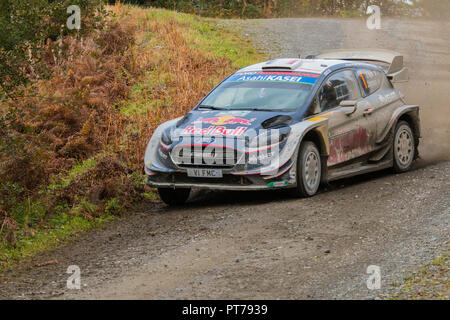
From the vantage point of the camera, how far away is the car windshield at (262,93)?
10336 mm

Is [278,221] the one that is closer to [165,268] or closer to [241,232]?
[241,232]

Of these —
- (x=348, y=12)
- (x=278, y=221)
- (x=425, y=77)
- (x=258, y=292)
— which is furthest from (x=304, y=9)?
(x=258, y=292)

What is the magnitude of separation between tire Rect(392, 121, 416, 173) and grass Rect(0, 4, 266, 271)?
4039mm

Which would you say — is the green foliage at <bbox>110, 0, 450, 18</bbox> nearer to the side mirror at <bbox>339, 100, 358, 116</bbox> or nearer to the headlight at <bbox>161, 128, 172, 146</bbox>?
the side mirror at <bbox>339, 100, 358, 116</bbox>

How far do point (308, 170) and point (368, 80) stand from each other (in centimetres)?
261

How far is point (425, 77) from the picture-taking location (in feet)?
70.1

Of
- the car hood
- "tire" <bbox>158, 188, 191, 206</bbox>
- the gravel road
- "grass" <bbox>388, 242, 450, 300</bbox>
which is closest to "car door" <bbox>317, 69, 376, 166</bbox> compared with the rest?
the gravel road

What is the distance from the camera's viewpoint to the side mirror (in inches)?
414

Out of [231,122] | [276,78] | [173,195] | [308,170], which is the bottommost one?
[173,195]

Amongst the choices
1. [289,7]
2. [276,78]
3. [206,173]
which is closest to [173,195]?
[206,173]

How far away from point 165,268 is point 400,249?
7.63ft

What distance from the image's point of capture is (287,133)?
31.5ft

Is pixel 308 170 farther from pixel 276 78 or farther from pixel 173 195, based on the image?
pixel 173 195

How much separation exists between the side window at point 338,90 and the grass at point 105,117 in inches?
115
